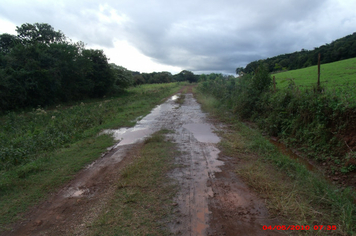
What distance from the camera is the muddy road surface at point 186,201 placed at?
2.95 meters

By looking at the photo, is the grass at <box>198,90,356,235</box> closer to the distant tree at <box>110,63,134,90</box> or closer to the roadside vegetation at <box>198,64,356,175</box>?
the roadside vegetation at <box>198,64,356,175</box>

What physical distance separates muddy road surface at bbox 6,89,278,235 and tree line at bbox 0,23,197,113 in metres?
13.6

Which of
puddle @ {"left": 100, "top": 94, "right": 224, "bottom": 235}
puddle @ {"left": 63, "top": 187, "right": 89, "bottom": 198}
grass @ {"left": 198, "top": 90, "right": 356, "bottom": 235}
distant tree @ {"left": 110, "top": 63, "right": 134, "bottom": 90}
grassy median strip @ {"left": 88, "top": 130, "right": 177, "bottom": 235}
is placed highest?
distant tree @ {"left": 110, "top": 63, "right": 134, "bottom": 90}

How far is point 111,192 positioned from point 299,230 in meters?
3.08

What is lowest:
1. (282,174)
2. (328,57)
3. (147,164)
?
(282,174)

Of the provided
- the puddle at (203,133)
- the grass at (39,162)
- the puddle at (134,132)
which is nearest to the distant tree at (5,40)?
the grass at (39,162)

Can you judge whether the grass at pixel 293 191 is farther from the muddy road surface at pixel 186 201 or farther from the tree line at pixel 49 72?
the tree line at pixel 49 72

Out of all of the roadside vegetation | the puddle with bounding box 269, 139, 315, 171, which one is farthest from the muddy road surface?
the roadside vegetation

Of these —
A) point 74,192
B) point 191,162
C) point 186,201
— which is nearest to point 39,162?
point 74,192

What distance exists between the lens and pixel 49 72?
1720 centimetres

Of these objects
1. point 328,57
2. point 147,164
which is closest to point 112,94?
point 147,164

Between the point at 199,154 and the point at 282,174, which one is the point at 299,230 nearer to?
the point at 282,174

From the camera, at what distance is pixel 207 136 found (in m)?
7.90

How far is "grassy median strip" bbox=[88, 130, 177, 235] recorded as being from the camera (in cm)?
289
